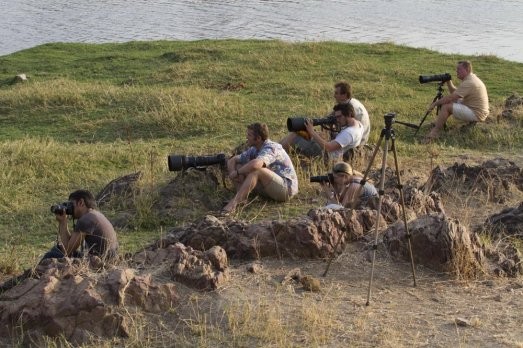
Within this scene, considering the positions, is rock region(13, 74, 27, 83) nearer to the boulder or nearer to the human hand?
the human hand

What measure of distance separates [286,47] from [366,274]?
47.4ft

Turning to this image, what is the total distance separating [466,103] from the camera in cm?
1240

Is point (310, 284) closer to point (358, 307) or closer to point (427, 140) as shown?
point (358, 307)

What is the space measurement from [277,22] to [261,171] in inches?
848

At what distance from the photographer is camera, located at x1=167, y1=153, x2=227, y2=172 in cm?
866

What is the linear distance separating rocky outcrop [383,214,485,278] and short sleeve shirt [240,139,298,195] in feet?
8.11

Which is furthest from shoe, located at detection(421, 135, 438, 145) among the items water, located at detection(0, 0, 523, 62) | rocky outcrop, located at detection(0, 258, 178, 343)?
water, located at detection(0, 0, 523, 62)

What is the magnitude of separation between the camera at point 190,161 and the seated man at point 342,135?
1.03m

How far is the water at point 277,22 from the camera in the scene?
2578 cm

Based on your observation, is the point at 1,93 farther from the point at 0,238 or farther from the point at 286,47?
the point at 0,238

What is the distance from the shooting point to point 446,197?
859cm

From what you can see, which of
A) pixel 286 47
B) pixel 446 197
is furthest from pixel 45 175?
pixel 286 47

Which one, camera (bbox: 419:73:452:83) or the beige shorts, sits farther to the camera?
camera (bbox: 419:73:452:83)

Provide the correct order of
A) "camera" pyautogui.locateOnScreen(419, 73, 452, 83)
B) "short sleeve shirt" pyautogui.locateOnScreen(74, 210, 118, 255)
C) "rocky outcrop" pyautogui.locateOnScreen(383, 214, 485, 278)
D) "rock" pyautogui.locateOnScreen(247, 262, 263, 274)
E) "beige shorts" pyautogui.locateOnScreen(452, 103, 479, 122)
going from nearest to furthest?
"rock" pyautogui.locateOnScreen(247, 262, 263, 274) → "rocky outcrop" pyautogui.locateOnScreen(383, 214, 485, 278) → "short sleeve shirt" pyautogui.locateOnScreen(74, 210, 118, 255) → "beige shorts" pyautogui.locateOnScreen(452, 103, 479, 122) → "camera" pyautogui.locateOnScreen(419, 73, 452, 83)
